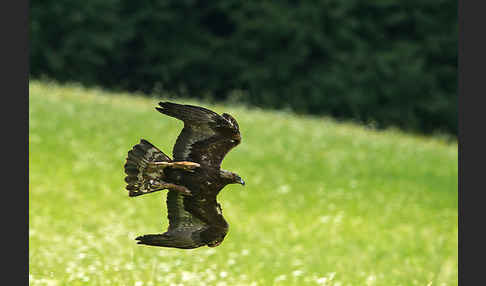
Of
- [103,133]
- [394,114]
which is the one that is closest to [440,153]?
[103,133]

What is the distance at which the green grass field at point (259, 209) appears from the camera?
7660mm

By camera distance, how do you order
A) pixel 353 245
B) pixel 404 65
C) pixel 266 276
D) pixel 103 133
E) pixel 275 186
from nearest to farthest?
pixel 266 276 < pixel 353 245 < pixel 275 186 < pixel 103 133 < pixel 404 65

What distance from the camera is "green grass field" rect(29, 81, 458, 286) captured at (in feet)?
25.1

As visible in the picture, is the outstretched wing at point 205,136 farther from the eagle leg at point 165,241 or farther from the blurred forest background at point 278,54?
the blurred forest background at point 278,54

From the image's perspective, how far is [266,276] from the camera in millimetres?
7559

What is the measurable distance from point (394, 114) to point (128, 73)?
596 inches

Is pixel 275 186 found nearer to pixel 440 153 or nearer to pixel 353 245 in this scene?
pixel 353 245

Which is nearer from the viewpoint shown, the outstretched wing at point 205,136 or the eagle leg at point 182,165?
the eagle leg at point 182,165

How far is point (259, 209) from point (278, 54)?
2394cm

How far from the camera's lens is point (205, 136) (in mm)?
4012

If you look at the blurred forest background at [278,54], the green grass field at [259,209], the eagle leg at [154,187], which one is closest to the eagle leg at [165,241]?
the eagle leg at [154,187]

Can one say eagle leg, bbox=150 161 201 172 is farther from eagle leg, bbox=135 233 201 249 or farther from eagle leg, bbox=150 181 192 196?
eagle leg, bbox=135 233 201 249

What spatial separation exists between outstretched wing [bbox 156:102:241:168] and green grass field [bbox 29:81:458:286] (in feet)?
5.83

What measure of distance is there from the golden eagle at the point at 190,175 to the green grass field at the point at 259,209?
1.66 m
